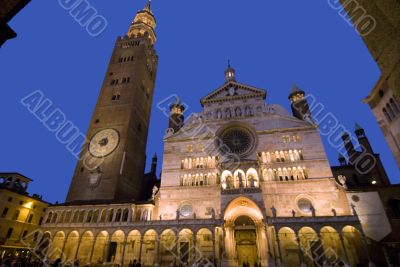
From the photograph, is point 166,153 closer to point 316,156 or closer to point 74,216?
point 74,216

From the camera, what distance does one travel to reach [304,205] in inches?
1053

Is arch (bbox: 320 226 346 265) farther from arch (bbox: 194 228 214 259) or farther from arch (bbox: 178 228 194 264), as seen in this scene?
arch (bbox: 178 228 194 264)

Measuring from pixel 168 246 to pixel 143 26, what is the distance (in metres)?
51.1

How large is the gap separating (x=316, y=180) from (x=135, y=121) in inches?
1218

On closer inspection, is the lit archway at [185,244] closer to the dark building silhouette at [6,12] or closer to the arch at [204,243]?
the arch at [204,243]

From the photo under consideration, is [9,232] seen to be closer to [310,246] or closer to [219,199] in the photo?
[219,199]

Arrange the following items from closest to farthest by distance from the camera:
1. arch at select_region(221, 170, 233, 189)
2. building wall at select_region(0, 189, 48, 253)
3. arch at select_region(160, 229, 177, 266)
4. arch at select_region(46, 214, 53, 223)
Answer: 1. arch at select_region(160, 229, 177, 266)
2. arch at select_region(221, 170, 233, 189)
3. arch at select_region(46, 214, 53, 223)
4. building wall at select_region(0, 189, 48, 253)

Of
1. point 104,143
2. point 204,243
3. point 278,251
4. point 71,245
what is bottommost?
point 278,251

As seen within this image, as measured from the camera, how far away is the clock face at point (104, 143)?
36656mm

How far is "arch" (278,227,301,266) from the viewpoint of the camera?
78.8 ft

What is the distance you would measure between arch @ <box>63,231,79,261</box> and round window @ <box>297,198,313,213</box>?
28578 mm

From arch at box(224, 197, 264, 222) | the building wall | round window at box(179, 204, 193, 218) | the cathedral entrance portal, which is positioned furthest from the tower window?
the cathedral entrance portal

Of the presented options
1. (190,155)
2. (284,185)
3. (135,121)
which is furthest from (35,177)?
(284,185)

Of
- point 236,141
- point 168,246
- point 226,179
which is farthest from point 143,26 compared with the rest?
point 168,246
